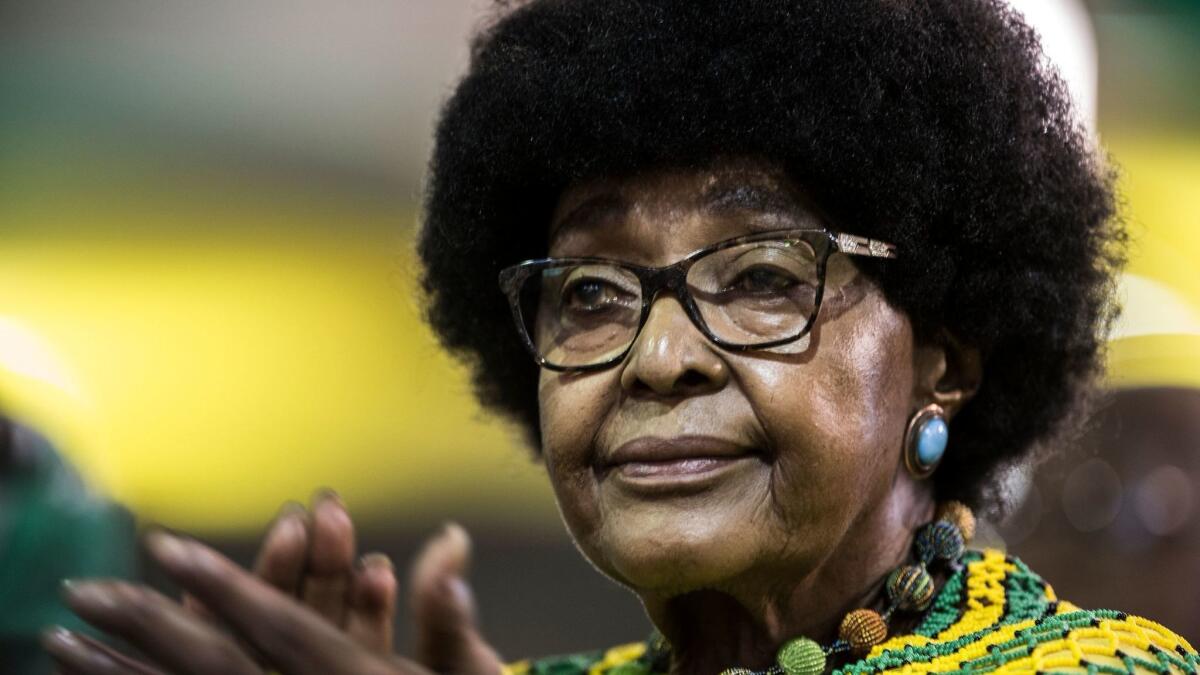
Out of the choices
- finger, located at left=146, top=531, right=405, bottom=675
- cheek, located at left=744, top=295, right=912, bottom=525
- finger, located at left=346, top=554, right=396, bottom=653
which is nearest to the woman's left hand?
finger, located at left=146, top=531, right=405, bottom=675

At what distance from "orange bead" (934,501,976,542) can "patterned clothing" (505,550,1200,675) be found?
0.05m

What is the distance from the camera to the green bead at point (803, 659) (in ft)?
6.20

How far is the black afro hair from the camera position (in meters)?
1.89

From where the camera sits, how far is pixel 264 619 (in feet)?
4.71

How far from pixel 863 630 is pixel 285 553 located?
75 centimetres

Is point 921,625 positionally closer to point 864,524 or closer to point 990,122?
point 864,524

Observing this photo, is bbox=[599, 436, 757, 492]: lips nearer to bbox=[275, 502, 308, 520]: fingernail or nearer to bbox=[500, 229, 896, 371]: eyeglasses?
bbox=[500, 229, 896, 371]: eyeglasses

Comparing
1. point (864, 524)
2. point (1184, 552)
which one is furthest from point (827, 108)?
point (1184, 552)

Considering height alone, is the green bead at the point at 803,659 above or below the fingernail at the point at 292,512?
below

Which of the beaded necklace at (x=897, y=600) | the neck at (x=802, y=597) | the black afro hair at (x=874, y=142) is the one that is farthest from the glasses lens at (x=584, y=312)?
the beaded necklace at (x=897, y=600)

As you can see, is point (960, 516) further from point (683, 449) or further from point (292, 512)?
point (292, 512)

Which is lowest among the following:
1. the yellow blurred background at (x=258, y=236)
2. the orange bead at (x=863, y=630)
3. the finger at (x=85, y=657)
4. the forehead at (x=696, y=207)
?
the finger at (x=85, y=657)

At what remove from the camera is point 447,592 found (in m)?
1.68

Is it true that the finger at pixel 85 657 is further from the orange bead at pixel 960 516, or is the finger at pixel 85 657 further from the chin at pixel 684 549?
the orange bead at pixel 960 516
